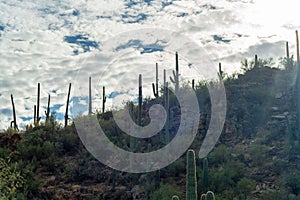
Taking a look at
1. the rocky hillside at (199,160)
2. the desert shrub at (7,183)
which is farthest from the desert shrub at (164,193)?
the desert shrub at (7,183)

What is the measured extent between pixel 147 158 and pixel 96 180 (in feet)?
7.75

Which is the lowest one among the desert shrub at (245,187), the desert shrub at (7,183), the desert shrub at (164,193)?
the desert shrub at (164,193)

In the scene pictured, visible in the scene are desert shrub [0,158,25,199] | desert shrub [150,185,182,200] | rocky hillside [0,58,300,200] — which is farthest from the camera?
rocky hillside [0,58,300,200]

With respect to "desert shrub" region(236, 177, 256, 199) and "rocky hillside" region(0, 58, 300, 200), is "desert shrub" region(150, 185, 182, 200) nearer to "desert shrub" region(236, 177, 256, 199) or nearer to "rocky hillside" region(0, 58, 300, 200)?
"rocky hillside" region(0, 58, 300, 200)

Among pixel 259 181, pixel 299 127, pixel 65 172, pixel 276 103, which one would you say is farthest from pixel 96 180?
pixel 276 103

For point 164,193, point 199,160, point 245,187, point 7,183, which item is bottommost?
point 164,193

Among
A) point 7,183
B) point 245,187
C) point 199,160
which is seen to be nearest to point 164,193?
point 245,187

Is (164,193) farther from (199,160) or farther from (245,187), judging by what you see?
(199,160)

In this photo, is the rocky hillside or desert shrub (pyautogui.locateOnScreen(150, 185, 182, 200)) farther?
the rocky hillside

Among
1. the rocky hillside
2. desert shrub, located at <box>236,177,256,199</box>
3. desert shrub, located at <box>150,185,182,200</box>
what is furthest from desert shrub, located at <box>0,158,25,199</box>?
desert shrub, located at <box>236,177,256,199</box>

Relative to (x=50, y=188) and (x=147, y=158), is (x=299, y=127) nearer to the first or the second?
(x=147, y=158)

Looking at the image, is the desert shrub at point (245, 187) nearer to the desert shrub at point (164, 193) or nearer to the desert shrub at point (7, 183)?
the desert shrub at point (164, 193)

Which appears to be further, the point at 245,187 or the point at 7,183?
the point at 245,187

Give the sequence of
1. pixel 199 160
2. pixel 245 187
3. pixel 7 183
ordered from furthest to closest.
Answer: pixel 199 160 < pixel 245 187 < pixel 7 183
